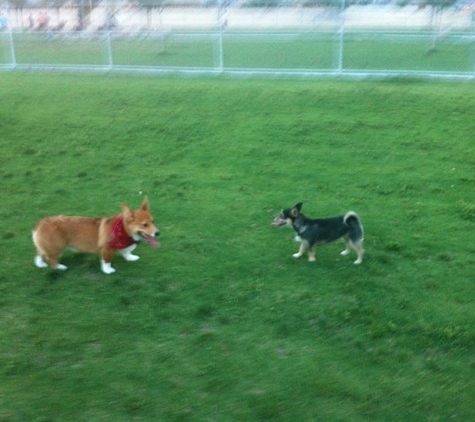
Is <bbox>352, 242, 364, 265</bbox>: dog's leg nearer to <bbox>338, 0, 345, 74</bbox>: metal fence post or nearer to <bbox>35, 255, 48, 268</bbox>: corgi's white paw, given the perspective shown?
<bbox>35, 255, 48, 268</bbox>: corgi's white paw

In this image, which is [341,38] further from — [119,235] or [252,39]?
[119,235]

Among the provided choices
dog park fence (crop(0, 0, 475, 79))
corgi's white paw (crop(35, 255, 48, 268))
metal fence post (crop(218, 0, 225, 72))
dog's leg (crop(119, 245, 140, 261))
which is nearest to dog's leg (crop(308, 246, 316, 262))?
dog's leg (crop(119, 245, 140, 261))

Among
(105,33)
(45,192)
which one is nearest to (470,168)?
(45,192)

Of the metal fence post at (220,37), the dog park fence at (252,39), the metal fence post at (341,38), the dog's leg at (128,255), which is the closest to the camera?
the dog's leg at (128,255)

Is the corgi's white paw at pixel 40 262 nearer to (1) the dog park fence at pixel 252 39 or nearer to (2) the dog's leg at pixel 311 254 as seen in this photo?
(2) the dog's leg at pixel 311 254

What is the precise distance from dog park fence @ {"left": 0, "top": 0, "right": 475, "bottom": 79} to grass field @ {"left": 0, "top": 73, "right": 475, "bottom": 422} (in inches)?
141

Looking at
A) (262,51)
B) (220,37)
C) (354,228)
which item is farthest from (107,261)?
(262,51)

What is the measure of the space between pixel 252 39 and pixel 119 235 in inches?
435

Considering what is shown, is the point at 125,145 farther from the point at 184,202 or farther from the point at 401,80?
the point at 401,80

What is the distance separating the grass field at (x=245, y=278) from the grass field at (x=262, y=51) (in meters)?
3.57

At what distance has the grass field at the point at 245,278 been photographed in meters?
3.39

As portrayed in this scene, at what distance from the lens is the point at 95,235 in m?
4.88

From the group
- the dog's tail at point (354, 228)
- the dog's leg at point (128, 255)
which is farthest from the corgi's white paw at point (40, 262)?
the dog's tail at point (354, 228)

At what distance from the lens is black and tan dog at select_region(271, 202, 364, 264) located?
5.01 m
